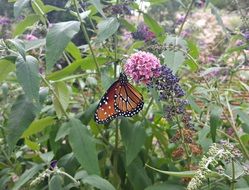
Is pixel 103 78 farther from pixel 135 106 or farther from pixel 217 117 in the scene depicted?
pixel 217 117

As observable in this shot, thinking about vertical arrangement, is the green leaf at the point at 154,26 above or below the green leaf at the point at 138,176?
above

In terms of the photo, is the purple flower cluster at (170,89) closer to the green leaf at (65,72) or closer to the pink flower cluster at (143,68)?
the pink flower cluster at (143,68)

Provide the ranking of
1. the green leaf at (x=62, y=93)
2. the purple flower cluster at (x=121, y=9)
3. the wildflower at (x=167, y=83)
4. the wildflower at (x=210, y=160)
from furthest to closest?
1. the green leaf at (x=62, y=93)
2. the purple flower cluster at (x=121, y=9)
3. the wildflower at (x=167, y=83)
4. the wildflower at (x=210, y=160)

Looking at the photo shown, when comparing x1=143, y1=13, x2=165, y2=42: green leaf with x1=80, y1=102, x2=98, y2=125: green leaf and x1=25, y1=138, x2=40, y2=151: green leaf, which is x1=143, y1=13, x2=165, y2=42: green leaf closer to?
x1=80, y1=102, x2=98, y2=125: green leaf

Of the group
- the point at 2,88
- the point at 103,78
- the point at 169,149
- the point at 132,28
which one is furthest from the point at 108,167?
the point at 2,88

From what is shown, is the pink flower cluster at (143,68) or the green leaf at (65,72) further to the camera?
the green leaf at (65,72)

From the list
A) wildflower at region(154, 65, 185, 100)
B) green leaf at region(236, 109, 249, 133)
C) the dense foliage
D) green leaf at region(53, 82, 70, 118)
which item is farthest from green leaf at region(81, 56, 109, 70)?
green leaf at region(236, 109, 249, 133)

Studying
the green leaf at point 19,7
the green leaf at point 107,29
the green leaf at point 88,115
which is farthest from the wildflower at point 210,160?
the green leaf at point 19,7
